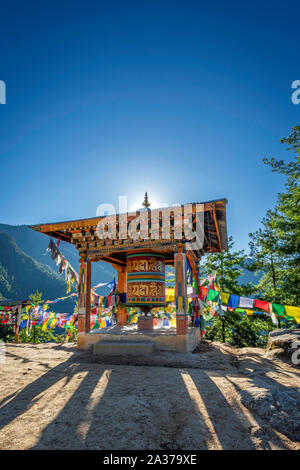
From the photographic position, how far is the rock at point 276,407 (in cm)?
308

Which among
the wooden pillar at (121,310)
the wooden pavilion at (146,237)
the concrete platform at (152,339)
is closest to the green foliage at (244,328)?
the wooden pillar at (121,310)

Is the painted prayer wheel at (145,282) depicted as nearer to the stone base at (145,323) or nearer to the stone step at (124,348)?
the stone base at (145,323)

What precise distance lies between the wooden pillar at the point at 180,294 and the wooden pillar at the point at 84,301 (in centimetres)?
357

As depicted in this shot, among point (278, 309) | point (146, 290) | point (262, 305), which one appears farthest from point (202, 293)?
point (278, 309)

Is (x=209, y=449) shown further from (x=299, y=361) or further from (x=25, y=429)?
(x=299, y=361)

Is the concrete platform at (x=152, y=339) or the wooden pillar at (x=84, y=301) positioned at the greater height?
the wooden pillar at (x=84, y=301)

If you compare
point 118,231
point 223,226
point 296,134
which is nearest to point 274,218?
point 296,134

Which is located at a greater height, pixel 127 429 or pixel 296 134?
pixel 296 134

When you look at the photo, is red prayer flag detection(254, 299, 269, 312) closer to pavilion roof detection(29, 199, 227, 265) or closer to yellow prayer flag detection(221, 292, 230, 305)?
yellow prayer flag detection(221, 292, 230, 305)

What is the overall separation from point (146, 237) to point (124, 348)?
3.86m

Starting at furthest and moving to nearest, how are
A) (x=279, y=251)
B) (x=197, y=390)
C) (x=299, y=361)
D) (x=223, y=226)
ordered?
(x=279, y=251) < (x=223, y=226) < (x=299, y=361) < (x=197, y=390)

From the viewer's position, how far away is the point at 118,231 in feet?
31.3

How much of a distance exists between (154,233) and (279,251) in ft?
45.5

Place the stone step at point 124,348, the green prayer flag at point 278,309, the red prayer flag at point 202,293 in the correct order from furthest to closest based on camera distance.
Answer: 1. the red prayer flag at point 202,293
2. the green prayer flag at point 278,309
3. the stone step at point 124,348
